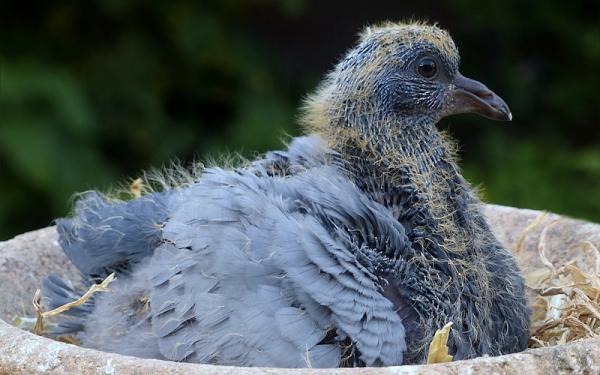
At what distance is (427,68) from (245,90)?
117 inches

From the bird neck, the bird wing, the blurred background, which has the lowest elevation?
the bird wing

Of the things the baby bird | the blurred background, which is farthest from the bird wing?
the blurred background

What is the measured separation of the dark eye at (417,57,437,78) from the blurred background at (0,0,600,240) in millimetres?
2506

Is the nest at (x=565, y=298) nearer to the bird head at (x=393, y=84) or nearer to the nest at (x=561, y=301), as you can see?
the nest at (x=561, y=301)

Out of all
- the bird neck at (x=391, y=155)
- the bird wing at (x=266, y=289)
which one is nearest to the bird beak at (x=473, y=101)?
the bird neck at (x=391, y=155)

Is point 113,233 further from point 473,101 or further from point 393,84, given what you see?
point 473,101

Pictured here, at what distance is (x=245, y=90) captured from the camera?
500 cm

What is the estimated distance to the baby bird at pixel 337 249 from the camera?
70.8 inches

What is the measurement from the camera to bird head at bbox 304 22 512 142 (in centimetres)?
203

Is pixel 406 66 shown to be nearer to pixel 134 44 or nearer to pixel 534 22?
pixel 134 44

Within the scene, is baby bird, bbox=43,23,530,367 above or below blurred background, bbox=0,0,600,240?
below

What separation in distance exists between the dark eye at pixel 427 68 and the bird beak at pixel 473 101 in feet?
0.24

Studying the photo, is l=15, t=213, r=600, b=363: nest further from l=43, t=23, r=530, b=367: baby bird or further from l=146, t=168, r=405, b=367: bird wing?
l=146, t=168, r=405, b=367: bird wing

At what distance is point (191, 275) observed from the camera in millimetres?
1869
